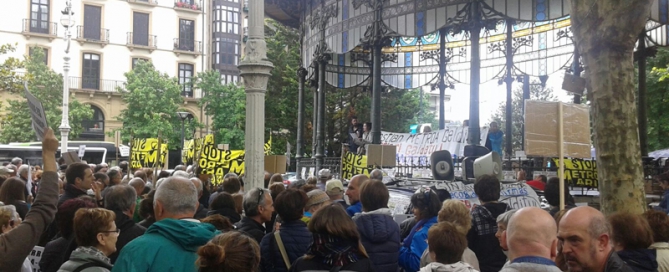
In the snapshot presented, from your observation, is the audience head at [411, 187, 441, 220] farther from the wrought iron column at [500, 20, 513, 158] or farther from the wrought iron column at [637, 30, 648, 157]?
the wrought iron column at [500, 20, 513, 158]

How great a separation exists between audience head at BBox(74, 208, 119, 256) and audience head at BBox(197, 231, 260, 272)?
4.19 ft

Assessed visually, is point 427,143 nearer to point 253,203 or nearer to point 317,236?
point 253,203

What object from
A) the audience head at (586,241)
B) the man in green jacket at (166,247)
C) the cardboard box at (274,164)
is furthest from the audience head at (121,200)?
the cardboard box at (274,164)

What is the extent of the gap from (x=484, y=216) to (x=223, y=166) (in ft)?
31.0

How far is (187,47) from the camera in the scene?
63406 millimetres

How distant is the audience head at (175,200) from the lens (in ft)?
13.5

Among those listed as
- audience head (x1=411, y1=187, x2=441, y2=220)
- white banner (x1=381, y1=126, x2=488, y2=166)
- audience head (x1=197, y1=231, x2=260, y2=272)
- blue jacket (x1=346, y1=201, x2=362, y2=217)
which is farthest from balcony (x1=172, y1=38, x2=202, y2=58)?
audience head (x1=197, y1=231, x2=260, y2=272)

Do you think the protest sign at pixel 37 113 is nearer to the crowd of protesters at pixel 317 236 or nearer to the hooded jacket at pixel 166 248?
the crowd of protesters at pixel 317 236

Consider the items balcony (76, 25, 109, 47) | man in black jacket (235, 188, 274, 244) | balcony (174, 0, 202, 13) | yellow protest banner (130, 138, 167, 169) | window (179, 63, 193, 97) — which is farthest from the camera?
window (179, 63, 193, 97)

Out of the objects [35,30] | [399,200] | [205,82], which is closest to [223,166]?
[399,200]

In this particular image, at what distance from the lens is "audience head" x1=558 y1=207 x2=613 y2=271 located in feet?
11.8

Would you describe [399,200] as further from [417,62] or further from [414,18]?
[417,62]

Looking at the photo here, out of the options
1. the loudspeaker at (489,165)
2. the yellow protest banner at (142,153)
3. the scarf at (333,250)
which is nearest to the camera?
the scarf at (333,250)

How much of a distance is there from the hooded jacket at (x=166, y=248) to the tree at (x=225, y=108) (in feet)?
158
